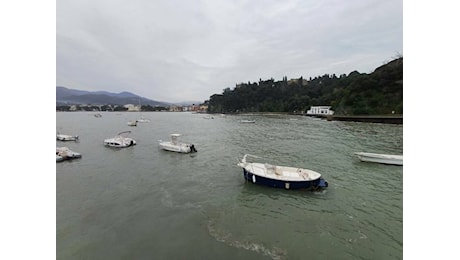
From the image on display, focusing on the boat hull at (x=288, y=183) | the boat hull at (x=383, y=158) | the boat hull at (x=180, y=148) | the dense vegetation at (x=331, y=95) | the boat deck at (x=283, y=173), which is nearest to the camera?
the boat hull at (x=288, y=183)

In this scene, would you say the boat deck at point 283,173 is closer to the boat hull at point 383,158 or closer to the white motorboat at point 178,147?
the boat hull at point 383,158

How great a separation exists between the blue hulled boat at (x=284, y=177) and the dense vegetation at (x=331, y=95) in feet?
221

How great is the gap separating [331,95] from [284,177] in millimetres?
110782

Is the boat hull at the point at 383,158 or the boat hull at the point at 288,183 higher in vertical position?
the boat hull at the point at 383,158

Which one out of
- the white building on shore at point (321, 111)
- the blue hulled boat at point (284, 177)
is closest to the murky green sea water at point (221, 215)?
the blue hulled boat at point (284, 177)

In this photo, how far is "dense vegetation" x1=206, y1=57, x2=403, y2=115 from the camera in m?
73.8

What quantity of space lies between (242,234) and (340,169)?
13932mm

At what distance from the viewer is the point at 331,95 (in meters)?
112

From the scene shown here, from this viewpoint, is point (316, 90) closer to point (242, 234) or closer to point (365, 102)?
point (365, 102)

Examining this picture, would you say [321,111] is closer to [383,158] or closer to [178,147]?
[383,158]

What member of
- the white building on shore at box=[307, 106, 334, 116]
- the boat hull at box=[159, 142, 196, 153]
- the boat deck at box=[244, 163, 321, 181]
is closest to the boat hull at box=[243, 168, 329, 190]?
the boat deck at box=[244, 163, 321, 181]

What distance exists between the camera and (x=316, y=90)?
135 meters

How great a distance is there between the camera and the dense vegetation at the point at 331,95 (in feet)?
242

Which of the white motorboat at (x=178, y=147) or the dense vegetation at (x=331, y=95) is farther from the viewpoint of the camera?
the dense vegetation at (x=331, y=95)
